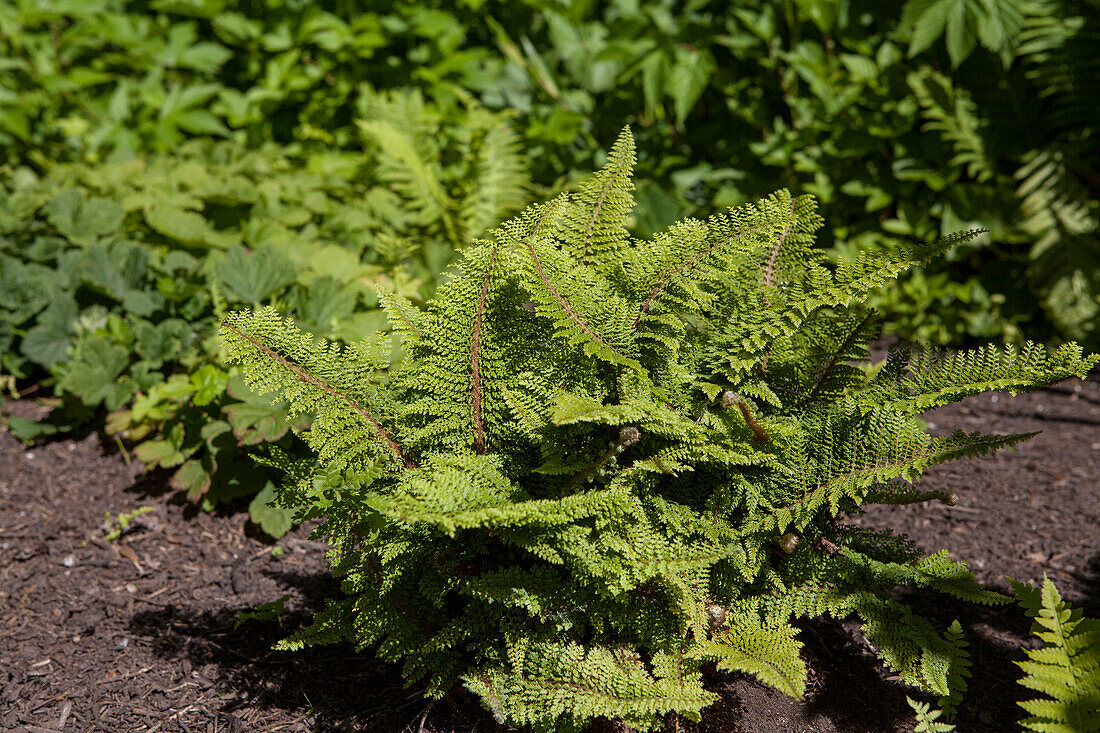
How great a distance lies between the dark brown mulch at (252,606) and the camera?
1966 mm

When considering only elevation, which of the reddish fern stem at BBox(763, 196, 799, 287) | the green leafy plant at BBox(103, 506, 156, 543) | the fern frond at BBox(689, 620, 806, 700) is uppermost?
the reddish fern stem at BBox(763, 196, 799, 287)

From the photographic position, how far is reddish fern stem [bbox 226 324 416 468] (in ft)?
5.62

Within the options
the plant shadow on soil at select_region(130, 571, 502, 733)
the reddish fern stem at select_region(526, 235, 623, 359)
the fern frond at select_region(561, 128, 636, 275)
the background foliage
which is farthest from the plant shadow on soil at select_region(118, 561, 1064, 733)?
the fern frond at select_region(561, 128, 636, 275)

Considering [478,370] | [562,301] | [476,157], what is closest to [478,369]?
[478,370]

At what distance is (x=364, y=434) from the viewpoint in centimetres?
178

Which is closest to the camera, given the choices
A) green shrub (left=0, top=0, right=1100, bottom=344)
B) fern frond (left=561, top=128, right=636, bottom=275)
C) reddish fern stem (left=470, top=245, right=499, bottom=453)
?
reddish fern stem (left=470, top=245, right=499, bottom=453)

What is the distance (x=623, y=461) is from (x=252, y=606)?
4.21ft

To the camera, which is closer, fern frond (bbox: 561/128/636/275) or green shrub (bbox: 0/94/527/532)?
fern frond (bbox: 561/128/636/275)

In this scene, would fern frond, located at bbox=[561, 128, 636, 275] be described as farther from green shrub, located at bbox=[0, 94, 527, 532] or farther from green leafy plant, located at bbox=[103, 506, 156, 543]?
green leafy plant, located at bbox=[103, 506, 156, 543]

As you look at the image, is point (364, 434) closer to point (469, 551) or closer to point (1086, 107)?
point (469, 551)

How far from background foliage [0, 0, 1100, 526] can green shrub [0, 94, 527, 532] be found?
13mm

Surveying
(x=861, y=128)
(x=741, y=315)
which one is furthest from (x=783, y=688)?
(x=861, y=128)

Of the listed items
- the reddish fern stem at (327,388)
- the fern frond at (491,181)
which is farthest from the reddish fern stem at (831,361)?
the fern frond at (491,181)

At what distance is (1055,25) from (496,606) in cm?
367
